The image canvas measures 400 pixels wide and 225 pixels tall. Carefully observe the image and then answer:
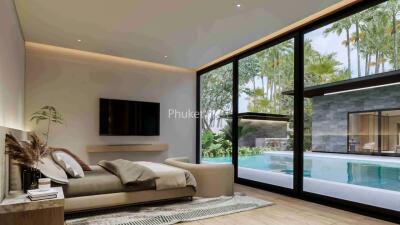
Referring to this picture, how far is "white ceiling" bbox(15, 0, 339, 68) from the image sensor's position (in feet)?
11.9

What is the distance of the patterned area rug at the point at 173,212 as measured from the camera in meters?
3.13

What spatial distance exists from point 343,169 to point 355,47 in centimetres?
182

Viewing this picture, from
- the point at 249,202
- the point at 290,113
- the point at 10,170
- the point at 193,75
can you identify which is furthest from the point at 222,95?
the point at 10,170

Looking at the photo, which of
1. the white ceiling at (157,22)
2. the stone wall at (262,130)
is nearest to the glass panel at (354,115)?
the stone wall at (262,130)

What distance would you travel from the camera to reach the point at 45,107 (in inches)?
214

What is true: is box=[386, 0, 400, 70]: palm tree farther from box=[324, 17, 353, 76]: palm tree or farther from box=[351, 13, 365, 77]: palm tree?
box=[324, 17, 353, 76]: palm tree

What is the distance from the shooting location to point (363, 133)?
12.5 ft

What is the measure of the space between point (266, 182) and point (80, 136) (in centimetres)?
395

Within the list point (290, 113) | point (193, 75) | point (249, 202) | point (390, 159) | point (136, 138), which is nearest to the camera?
point (390, 159)

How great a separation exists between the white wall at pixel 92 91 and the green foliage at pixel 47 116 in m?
0.09

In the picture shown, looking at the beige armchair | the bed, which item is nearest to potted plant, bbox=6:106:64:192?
the bed

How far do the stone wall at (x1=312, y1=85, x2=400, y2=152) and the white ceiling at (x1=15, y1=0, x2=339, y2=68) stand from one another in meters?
1.32

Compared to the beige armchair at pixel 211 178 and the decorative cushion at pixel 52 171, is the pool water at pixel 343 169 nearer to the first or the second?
the beige armchair at pixel 211 178

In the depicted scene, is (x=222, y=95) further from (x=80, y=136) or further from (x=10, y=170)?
(x=10, y=170)
